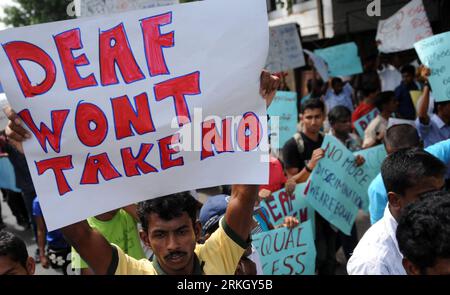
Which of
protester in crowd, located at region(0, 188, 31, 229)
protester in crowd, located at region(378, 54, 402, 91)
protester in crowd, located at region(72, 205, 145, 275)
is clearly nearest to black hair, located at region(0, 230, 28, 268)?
protester in crowd, located at region(72, 205, 145, 275)

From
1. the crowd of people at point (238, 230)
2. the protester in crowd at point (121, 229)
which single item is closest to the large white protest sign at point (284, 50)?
the crowd of people at point (238, 230)

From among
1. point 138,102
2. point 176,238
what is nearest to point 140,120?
point 138,102

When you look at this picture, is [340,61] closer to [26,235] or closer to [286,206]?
[286,206]

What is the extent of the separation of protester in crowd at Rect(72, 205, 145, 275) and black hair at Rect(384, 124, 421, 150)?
185cm

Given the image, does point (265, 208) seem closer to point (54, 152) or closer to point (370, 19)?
point (54, 152)

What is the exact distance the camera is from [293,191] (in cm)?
396

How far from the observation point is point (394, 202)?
220 cm

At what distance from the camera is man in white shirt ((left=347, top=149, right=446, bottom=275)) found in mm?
1979

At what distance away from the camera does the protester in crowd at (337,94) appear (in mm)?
8727

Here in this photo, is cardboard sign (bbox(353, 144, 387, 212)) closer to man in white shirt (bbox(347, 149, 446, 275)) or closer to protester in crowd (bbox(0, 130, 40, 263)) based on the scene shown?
man in white shirt (bbox(347, 149, 446, 275))

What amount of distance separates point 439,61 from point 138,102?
2652mm

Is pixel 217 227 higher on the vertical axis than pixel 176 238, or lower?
lower

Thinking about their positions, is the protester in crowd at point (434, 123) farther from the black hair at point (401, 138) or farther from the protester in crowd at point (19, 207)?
the protester in crowd at point (19, 207)
